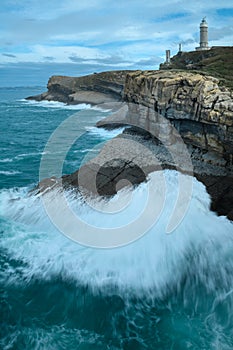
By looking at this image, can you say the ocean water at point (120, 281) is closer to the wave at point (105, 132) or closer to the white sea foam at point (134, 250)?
the white sea foam at point (134, 250)

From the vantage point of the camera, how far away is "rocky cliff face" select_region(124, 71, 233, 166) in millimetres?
24719

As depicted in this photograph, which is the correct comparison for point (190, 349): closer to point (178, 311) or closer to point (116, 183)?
point (178, 311)

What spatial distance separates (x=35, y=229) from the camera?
73.3ft

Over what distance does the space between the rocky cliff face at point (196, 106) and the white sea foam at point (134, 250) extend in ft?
15.7

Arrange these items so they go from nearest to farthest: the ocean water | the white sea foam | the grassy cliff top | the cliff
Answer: the ocean water → the white sea foam → the cliff → the grassy cliff top

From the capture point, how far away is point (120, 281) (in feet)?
55.6

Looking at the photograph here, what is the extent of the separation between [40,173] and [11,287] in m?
18.0

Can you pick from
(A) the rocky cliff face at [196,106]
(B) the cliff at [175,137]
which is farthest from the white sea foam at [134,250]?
(A) the rocky cliff face at [196,106]

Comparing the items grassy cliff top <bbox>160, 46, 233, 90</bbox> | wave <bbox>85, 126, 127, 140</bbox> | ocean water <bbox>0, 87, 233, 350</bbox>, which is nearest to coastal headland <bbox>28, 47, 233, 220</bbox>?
ocean water <bbox>0, 87, 233, 350</bbox>

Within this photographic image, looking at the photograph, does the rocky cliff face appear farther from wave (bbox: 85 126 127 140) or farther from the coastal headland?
wave (bbox: 85 126 127 140)

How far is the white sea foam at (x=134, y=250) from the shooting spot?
17156 millimetres

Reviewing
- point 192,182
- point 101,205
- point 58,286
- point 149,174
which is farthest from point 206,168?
point 58,286

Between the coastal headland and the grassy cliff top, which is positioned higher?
the grassy cliff top

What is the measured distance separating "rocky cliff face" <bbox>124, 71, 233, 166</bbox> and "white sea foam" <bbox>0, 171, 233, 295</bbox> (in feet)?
15.7
